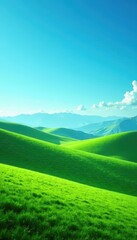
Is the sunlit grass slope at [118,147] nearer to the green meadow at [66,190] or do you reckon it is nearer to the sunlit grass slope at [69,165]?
the green meadow at [66,190]

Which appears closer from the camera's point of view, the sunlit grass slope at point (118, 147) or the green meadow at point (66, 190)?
the green meadow at point (66, 190)

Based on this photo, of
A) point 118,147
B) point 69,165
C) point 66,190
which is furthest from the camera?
point 118,147

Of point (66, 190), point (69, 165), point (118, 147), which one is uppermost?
point (118, 147)

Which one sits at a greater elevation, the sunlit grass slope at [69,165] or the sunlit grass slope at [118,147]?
the sunlit grass slope at [118,147]

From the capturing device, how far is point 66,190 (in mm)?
24375

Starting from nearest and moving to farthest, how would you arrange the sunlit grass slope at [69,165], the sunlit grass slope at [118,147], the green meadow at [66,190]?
the green meadow at [66,190], the sunlit grass slope at [69,165], the sunlit grass slope at [118,147]

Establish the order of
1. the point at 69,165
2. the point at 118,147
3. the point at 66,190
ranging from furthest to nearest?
the point at 118,147 < the point at 69,165 < the point at 66,190

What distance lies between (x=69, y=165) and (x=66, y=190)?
3383cm

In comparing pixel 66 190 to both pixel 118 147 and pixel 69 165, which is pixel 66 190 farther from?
pixel 118 147

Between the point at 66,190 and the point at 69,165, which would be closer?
the point at 66,190

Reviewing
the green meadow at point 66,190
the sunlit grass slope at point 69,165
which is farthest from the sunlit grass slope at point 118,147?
the sunlit grass slope at point 69,165

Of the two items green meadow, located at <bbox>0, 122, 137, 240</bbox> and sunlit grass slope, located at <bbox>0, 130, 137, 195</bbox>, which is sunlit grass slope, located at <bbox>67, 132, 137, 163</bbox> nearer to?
green meadow, located at <bbox>0, 122, 137, 240</bbox>

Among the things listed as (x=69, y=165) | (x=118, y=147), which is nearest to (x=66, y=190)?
(x=69, y=165)

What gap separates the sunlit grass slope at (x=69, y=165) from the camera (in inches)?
1989
